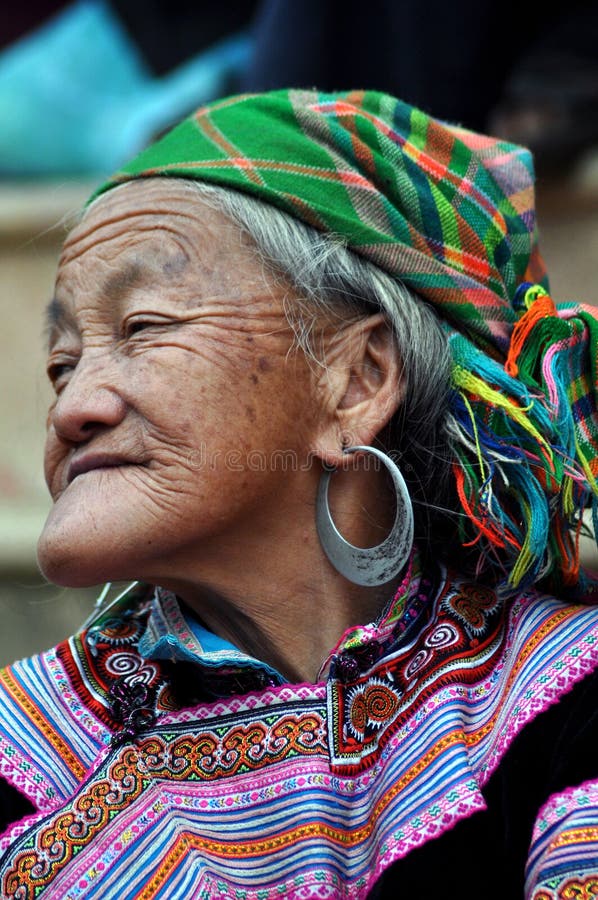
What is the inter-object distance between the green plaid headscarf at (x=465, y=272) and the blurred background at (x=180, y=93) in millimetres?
647

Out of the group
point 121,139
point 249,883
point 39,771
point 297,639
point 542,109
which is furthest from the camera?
point 121,139

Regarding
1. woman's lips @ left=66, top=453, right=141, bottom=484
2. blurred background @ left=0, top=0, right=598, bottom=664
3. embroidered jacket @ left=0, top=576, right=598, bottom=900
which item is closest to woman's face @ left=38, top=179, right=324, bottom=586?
woman's lips @ left=66, top=453, right=141, bottom=484

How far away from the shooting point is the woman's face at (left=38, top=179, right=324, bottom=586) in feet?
6.90

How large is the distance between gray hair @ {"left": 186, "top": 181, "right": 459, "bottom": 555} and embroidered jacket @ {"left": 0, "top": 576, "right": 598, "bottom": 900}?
315mm

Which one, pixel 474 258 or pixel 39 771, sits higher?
pixel 474 258

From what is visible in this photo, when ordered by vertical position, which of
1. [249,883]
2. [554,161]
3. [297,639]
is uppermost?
[554,161]

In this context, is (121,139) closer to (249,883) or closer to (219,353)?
(219,353)

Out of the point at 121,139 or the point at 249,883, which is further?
the point at 121,139

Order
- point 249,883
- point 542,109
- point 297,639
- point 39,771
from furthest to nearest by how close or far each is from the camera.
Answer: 1. point 542,109
2. point 297,639
3. point 39,771
4. point 249,883

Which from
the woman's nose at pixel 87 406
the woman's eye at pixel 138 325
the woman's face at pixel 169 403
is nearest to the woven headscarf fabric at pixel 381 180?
the woman's face at pixel 169 403

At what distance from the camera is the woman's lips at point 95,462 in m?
2.16

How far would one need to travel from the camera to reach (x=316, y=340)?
2.29m

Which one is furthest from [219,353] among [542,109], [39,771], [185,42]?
[185,42]

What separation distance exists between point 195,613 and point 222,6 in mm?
3517
